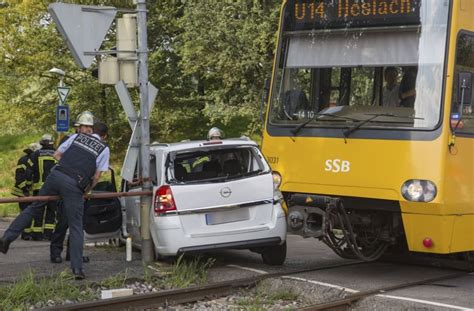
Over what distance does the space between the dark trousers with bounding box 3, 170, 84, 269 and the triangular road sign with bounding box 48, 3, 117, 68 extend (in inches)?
59.3

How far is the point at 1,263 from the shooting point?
9.47 metres

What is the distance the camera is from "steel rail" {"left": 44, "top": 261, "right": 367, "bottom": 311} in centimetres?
686

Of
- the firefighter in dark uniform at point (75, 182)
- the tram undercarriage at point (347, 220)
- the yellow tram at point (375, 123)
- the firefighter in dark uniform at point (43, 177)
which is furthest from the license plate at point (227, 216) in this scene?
the firefighter in dark uniform at point (43, 177)

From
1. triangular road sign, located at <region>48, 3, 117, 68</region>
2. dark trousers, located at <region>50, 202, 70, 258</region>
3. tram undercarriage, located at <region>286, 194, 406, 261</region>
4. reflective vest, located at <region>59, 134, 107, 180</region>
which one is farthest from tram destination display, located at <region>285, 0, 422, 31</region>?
dark trousers, located at <region>50, 202, 70, 258</region>

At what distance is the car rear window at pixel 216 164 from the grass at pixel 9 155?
14.2m

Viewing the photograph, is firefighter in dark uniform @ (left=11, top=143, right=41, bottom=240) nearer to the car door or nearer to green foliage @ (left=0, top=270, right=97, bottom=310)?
the car door

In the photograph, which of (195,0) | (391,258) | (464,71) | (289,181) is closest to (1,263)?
(289,181)

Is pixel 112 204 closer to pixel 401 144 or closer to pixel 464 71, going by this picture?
pixel 401 144

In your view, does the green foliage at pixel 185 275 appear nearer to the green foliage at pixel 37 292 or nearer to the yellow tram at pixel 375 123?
the green foliage at pixel 37 292

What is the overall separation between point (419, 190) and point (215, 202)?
245 cm

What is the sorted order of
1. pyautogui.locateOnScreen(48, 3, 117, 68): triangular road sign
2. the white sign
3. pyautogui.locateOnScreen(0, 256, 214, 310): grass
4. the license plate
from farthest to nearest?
the white sign → the license plate → pyautogui.locateOnScreen(48, 3, 117, 68): triangular road sign → pyautogui.locateOnScreen(0, 256, 214, 310): grass

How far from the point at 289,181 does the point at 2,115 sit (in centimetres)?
2118

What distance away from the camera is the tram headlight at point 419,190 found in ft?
25.2

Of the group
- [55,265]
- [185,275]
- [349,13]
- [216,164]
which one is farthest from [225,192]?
[349,13]
